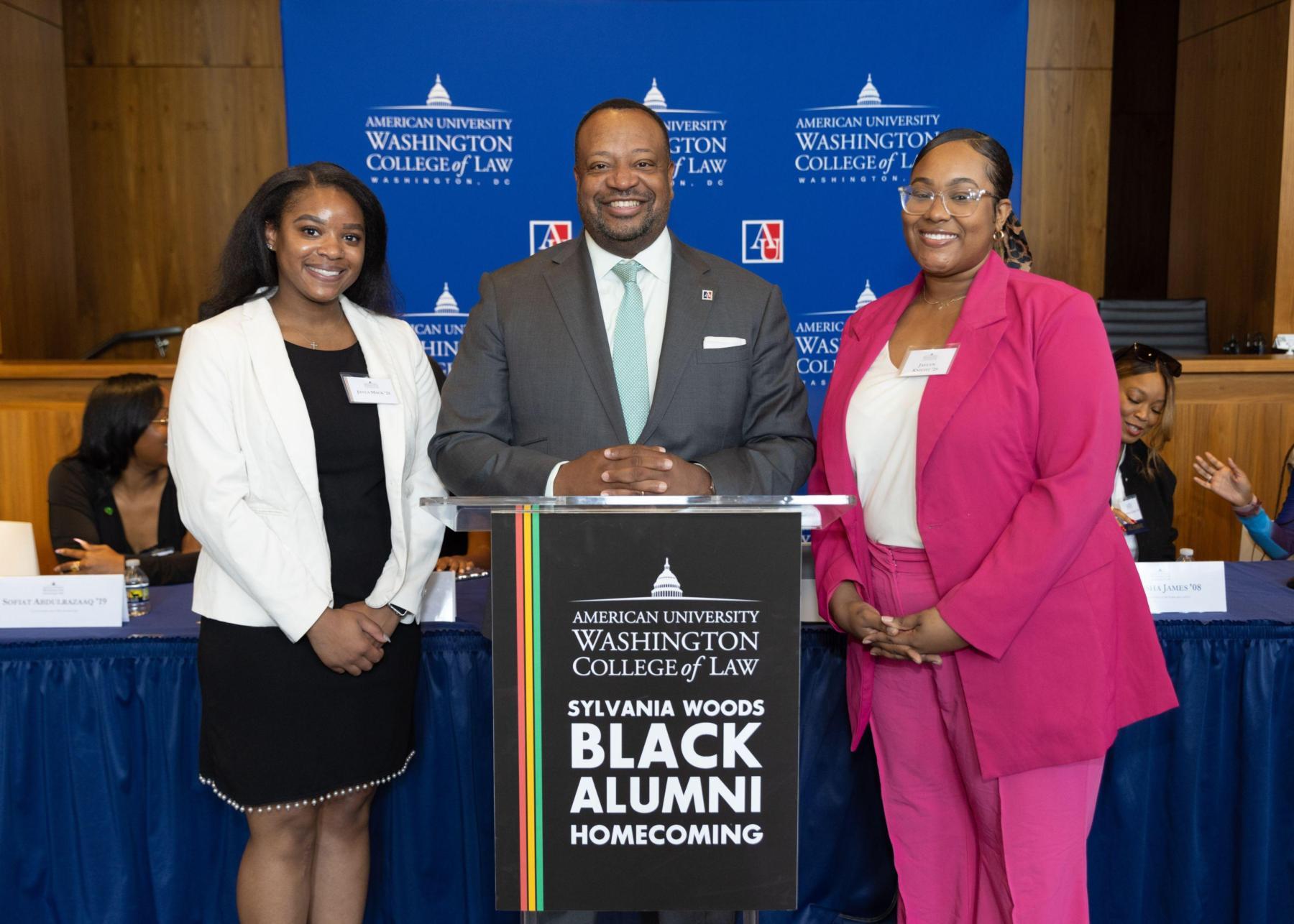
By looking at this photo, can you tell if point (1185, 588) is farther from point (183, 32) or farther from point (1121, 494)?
point (183, 32)

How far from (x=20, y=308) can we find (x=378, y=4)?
2755mm

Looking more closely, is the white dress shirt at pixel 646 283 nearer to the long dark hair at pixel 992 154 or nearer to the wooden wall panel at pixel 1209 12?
the long dark hair at pixel 992 154

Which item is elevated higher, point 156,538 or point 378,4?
point 378,4

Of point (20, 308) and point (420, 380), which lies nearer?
point (420, 380)

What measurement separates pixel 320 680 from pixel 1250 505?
8.49 feet

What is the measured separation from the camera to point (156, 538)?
3240 mm

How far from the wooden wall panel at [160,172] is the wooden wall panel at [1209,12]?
5.54 m

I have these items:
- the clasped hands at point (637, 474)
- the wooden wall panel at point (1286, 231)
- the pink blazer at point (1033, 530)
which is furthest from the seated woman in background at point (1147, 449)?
the wooden wall panel at point (1286, 231)

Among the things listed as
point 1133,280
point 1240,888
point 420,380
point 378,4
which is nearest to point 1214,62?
point 1133,280

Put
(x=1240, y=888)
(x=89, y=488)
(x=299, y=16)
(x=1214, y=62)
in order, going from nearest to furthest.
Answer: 1. (x=1240, y=888)
2. (x=89, y=488)
3. (x=299, y=16)
4. (x=1214, y=62)

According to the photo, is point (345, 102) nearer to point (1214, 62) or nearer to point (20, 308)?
point (20, 308)

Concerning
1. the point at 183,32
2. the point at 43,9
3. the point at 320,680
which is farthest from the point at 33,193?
the point at 320,680

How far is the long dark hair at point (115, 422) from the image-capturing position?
317 cm

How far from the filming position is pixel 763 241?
5.04 m
